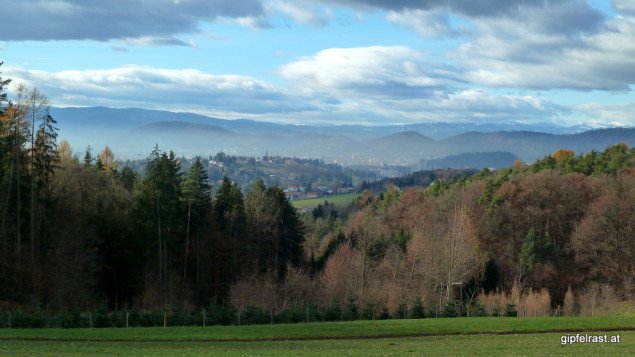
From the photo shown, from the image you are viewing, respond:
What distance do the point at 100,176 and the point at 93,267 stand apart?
420 inches

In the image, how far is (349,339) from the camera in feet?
102

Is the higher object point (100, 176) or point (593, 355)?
point (100, 176)

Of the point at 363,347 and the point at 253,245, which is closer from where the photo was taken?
the point at 363,347

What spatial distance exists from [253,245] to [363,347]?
41221 mm

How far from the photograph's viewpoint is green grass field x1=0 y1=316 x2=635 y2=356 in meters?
25.6

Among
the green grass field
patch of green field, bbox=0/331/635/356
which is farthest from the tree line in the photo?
patch of green field, bbox=0/331/635/356

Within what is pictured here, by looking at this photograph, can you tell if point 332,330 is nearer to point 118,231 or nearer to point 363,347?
point 363,347

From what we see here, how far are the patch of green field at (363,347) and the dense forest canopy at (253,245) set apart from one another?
38.5ft

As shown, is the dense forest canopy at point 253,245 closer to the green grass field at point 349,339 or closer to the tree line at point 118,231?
the tree line at point 118,231

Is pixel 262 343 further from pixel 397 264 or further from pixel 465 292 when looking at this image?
pixel 465 292

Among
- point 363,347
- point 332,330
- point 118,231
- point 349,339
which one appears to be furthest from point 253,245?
point 363,347

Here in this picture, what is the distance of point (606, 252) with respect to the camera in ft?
226

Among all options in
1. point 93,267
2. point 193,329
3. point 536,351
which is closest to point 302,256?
point 93,267

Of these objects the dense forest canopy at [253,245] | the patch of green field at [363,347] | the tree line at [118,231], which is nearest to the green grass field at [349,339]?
the patch of green field at [363,347]
